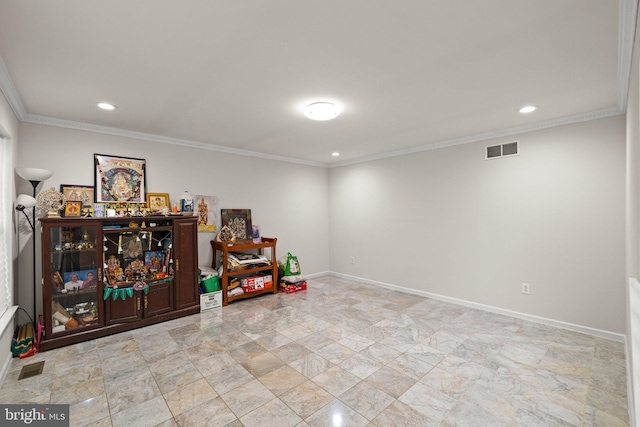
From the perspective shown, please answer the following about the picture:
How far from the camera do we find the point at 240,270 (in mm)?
4426

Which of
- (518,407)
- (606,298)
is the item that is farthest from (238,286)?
(606,298)

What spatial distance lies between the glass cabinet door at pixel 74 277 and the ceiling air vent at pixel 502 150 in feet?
16.2

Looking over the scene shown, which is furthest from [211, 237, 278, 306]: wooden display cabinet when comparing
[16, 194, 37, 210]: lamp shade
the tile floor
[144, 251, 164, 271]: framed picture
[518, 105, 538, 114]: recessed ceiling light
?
[518, 105, 538, 114]: recessed ceiling light

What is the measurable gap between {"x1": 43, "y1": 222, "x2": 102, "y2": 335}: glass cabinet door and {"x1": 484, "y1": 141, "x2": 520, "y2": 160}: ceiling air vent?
493cm

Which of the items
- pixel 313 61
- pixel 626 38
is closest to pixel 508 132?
pixel 626 38

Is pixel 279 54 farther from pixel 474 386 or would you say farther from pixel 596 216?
pixel 596 216

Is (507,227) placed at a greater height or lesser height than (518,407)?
greater

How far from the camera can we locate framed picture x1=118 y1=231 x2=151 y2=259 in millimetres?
3492

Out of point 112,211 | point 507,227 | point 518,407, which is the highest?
point 112,211

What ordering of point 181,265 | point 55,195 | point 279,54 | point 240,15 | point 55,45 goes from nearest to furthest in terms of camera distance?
point 240,15, point 55,45, point 279,54, point 55,195, point 181,265

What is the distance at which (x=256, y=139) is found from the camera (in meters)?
4.20

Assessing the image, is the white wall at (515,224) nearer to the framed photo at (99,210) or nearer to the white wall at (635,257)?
the white wall at (635,257)

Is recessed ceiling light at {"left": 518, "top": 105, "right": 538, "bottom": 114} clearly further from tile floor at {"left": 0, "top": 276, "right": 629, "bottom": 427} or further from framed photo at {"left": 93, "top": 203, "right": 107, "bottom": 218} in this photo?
framed photo at {"left": 93, "top": 203, "right": 107, "bottom": 218}

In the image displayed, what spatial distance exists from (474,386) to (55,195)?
435cm
